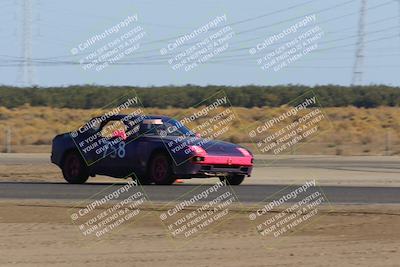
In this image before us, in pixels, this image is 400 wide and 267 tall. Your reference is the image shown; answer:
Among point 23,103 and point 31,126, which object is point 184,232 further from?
point 23,103

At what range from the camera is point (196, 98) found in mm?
90062

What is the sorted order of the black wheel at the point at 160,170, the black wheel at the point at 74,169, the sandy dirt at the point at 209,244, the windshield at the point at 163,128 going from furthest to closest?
the black wheel at the point at 74,169, the windshield at the point at 163,128, the black wheel at the point at 160,170, the sandy dirt at the point at 209,244

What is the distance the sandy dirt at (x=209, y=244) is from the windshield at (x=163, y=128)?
653cm

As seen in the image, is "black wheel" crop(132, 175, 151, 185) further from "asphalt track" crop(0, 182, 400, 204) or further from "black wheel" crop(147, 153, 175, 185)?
"asphalt track" crop(0, 182, 400, 204)

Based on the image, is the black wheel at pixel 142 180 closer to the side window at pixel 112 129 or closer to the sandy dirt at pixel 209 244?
the side window at pixel 112 129

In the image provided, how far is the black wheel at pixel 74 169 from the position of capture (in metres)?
23.9

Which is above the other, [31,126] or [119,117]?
[119,117]

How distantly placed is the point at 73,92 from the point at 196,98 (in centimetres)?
1033

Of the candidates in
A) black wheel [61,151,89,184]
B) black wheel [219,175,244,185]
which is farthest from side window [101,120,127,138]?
black wheel [219,175,244,185]

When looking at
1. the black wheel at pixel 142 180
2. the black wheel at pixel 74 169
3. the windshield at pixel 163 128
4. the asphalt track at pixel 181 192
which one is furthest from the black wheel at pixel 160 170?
the black wheel at pixel 74 169

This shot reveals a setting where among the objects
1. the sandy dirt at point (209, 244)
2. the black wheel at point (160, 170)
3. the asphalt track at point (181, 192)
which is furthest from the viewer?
the black wheel at point (160, 170)

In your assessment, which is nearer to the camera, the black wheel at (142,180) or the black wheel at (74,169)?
the black wheel at (142,180)

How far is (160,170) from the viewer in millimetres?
22859

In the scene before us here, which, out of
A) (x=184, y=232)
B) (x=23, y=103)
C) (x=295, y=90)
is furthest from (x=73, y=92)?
(x=184, y=232)
